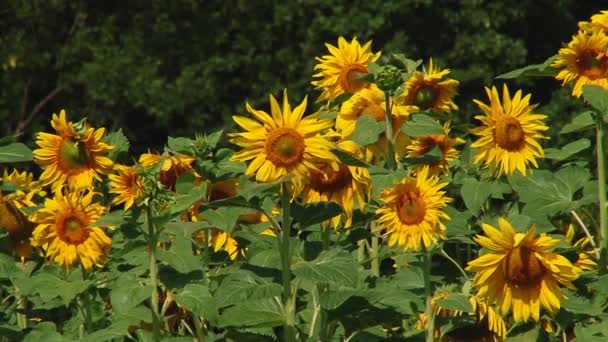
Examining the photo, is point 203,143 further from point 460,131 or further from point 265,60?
point 265,60

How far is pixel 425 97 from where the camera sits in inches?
182

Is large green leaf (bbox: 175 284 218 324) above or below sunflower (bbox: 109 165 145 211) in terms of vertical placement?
below

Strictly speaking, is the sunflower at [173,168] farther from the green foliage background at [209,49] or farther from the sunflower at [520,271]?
the green foliage background at [209,49]

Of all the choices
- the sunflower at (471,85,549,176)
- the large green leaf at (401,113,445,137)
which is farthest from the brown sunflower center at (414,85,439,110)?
the large green leaf at (401,113,445,137)

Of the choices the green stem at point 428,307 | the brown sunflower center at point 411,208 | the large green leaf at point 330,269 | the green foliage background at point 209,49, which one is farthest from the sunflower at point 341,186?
the green foliage background at point 209,49

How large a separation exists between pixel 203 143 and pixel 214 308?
0.63m

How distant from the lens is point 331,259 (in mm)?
3635

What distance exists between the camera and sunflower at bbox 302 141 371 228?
13.1 feet

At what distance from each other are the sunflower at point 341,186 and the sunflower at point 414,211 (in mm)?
77

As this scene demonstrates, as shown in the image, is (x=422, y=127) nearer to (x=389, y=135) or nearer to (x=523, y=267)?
(x=389, y=135)

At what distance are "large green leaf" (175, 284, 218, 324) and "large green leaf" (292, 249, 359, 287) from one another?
249 millimetres

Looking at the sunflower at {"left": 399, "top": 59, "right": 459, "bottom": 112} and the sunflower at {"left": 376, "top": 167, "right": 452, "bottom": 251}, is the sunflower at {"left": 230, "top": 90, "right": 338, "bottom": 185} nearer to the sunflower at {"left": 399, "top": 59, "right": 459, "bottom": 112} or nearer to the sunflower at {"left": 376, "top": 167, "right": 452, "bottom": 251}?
the sunflower at {"left": 376, "top": 167, "right": 452, "bottom": 251}

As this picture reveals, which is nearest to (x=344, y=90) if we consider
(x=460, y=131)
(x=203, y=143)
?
(x=460, y=131)

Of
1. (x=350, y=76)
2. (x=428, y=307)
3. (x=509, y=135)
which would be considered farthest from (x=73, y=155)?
(x=509, y=135)
